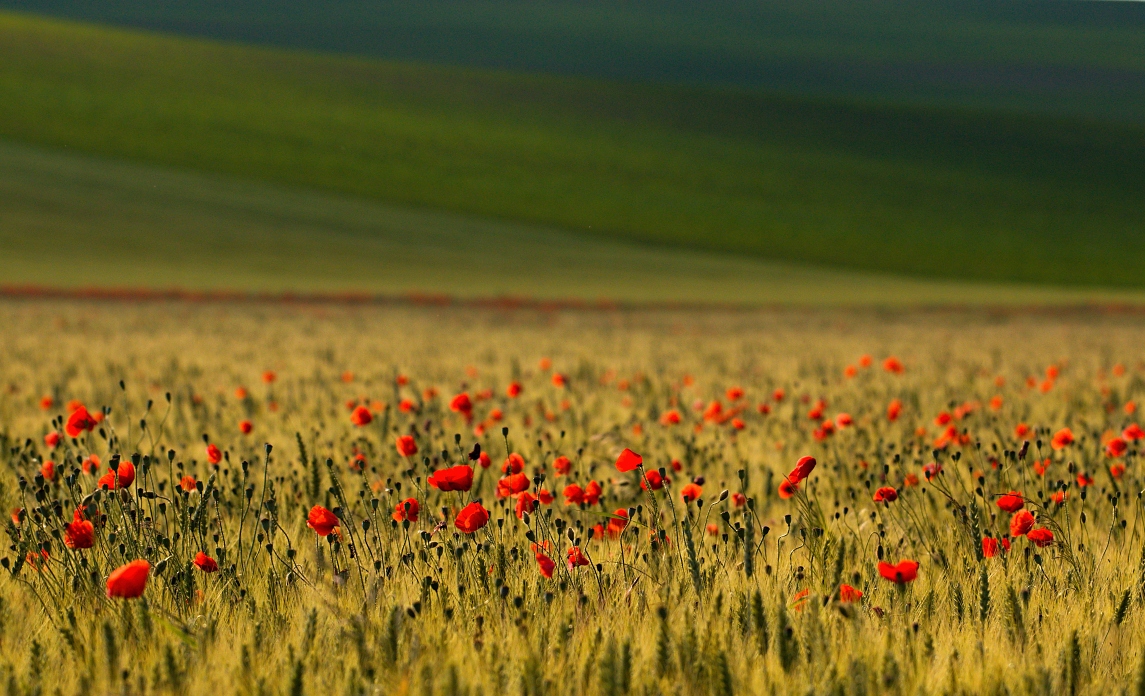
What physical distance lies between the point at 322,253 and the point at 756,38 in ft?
194

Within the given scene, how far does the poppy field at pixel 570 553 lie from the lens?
2.07 metres

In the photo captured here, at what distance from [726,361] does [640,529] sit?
303 inches

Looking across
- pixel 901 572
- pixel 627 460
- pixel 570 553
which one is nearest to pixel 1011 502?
pixel 901 572

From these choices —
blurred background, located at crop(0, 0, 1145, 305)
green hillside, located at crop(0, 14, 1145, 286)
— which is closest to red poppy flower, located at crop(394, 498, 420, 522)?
blurred background, located at crop(0, 0, 1145, 305)

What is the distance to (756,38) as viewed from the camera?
86.1 meters

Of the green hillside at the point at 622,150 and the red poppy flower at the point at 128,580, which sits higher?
the green hillside at the point at 622,150

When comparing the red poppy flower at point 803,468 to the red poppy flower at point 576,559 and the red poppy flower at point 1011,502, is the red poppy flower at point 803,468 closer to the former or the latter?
the red poppy flower at point 576,559

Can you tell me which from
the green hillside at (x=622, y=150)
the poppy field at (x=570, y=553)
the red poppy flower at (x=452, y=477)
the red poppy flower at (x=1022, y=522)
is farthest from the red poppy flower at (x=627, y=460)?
the green hillside at (x=622, y=150)

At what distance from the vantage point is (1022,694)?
194cm

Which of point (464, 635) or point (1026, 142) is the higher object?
point (1026, 142)

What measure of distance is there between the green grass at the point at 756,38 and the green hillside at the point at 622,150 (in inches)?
270

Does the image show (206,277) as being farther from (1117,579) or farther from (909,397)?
(1117,579)

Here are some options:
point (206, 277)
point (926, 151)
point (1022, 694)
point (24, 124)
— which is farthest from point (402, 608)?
point (926, 151)

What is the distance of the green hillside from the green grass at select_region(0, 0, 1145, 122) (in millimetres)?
6862
